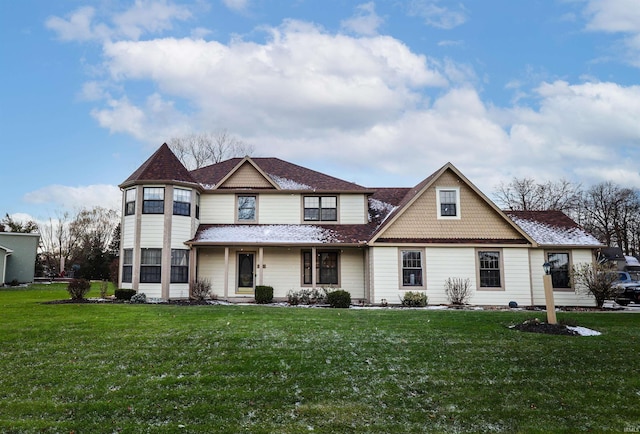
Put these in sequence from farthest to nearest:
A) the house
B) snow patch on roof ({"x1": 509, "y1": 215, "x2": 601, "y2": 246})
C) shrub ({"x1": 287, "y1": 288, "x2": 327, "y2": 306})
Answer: snow patch on roof ({"x1": 509, "y1": 215, "x2": 601, "y2": 246}) < the house < shrub ({"x1": 287, "y1": 288, "x2": 327, "y2": 306})

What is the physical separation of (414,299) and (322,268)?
4885 millimetres

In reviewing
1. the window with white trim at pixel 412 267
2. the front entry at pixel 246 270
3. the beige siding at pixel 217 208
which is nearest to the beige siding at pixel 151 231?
the beige siding at pixel 217 208

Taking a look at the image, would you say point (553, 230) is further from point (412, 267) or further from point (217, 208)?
point (217, 208)

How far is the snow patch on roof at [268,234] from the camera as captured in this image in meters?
20.4

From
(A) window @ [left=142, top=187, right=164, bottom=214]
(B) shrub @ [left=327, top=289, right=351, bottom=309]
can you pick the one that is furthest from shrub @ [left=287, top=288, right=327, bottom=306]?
(A) window @ [left=142, top=187, right=164, bottom=214]

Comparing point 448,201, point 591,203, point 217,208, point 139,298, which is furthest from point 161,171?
point 591,203

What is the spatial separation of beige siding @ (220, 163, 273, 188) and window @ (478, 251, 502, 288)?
1061 cm

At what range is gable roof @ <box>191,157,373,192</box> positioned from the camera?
22172 millimetres

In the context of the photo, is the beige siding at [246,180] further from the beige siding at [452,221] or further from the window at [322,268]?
the beige siding at [452,221]

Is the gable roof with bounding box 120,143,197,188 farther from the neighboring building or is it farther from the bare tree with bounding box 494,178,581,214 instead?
the bare tree with bounding box 494,178,581,214

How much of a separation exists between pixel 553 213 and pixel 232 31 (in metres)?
17.8

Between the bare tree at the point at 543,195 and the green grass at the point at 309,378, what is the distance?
39789 millimetres

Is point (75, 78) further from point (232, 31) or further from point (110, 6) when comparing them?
point (232, 31)

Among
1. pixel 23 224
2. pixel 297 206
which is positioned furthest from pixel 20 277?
pixel 297 206
